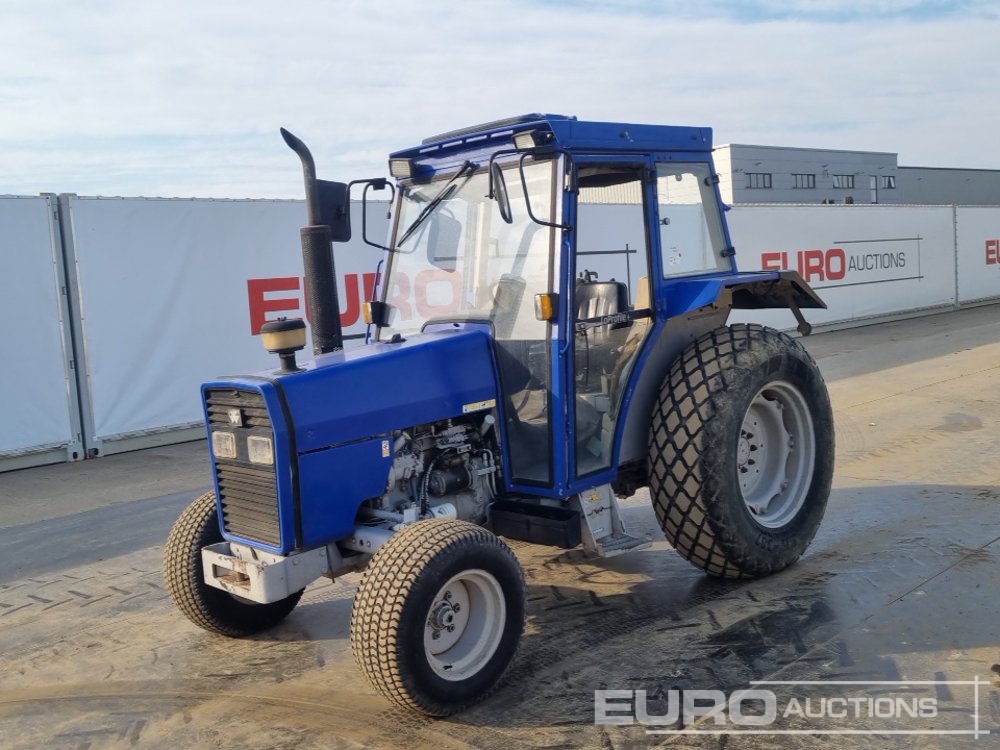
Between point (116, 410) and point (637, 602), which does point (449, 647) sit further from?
point (116, 410)

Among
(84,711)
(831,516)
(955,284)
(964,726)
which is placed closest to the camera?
(964,726)

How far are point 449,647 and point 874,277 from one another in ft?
55.4

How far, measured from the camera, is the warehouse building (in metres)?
28.4

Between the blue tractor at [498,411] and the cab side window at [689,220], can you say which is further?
the cab side window at [689,220]

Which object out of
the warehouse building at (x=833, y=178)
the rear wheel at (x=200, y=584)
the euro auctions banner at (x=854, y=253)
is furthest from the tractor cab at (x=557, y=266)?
the warehouse building at (x=833, y=178)

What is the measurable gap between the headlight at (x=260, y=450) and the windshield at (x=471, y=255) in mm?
1170

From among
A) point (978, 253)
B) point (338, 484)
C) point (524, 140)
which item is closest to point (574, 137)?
point (524, 140)

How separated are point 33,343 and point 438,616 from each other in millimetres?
7097

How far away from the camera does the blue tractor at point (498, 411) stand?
12.3 ft

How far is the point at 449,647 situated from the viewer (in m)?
3.72

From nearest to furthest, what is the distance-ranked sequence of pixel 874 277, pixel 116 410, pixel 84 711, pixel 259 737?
pixel 259 737, pixel 84 711, pixel 116 410, pixel 874 277

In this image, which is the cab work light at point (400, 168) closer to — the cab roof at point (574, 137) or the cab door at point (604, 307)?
the cab roof at point (574, 137)

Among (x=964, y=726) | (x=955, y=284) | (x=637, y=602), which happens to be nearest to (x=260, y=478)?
(x=637, y=602)

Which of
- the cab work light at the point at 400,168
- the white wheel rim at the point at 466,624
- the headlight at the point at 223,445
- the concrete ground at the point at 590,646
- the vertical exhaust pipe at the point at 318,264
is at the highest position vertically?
the cab work light at the point at 400,168
